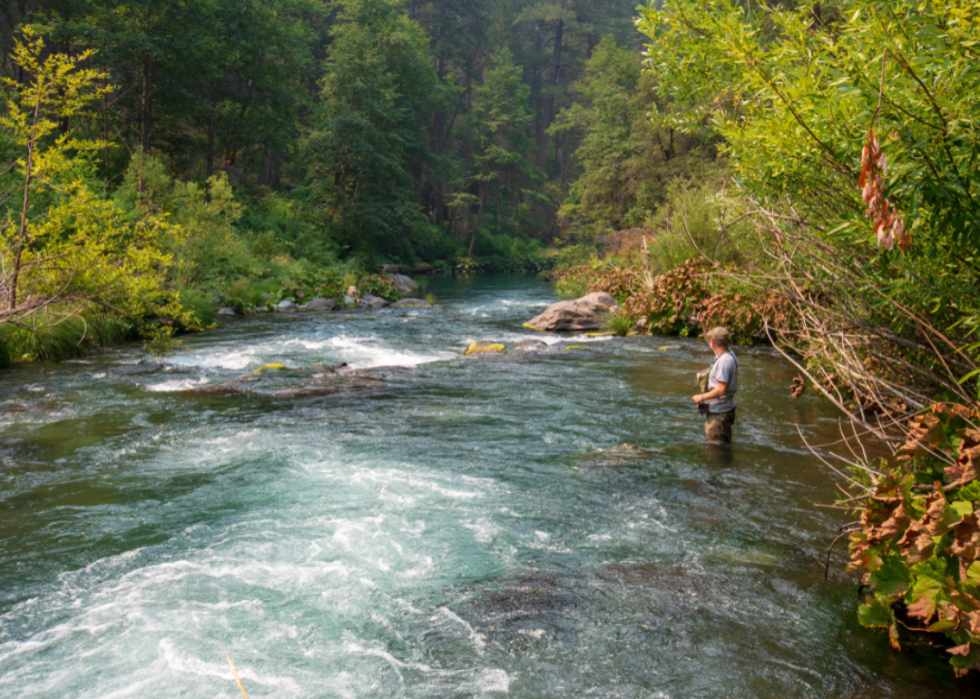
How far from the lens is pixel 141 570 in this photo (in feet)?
16.6

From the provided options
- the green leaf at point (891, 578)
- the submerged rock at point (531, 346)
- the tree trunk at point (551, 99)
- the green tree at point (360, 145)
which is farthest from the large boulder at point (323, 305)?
the tree trunk at point (551, 99)

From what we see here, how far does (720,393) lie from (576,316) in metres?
11.6

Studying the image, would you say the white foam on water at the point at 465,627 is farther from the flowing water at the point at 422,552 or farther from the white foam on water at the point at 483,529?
the white foam on water at the point at 483,529

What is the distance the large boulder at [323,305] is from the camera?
78.8 feet

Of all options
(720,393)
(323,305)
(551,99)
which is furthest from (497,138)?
(720,393)

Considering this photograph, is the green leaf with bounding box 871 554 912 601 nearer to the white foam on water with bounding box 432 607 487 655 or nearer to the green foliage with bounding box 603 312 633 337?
the white foam on water with bounding box 432 607 487 655

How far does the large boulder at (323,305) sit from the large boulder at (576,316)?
808 cm

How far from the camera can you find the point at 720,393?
7609 mm

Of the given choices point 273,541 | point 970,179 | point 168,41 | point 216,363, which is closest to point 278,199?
point 168,41

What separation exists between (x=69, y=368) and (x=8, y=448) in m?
5.02

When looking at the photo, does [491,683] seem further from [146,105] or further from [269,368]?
[146,105]

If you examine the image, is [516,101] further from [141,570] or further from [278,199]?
[141,570]

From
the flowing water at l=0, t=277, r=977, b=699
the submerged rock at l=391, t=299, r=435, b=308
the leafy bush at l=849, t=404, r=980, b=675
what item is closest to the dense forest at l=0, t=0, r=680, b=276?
the submerged rock at l=391, t=299, r=435, b=308

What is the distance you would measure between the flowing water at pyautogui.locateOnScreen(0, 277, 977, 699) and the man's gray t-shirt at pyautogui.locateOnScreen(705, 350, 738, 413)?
21.4 inches
